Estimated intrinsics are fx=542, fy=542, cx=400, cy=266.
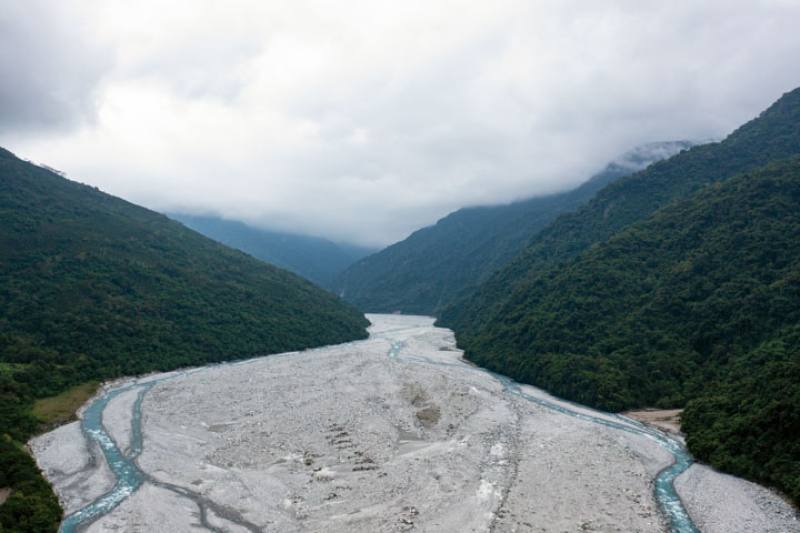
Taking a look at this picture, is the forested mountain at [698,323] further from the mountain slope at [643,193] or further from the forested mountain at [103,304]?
the forested mountain at [103,304]

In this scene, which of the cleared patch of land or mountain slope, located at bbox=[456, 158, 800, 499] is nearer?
mountain slope, located at bbox=[456, 158, 800, 499]

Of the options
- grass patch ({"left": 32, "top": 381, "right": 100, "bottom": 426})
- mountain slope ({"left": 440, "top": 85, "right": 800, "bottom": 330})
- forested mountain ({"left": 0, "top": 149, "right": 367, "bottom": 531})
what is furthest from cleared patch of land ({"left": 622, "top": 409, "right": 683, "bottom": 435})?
mountain slope ({"left": 440, "top": 85, "right": 800, "bottom": 330})

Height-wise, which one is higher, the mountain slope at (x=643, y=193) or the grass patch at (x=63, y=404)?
the mountain slope at (x=643, y=193)

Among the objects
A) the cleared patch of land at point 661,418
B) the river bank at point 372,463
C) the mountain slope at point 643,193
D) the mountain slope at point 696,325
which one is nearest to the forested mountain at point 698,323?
the mountain slope at point 696,325

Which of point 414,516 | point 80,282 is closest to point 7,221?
point 80,282

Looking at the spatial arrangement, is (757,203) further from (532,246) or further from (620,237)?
(532,246)

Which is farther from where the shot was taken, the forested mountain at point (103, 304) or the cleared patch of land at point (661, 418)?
the forested mountain at point (103, 304)

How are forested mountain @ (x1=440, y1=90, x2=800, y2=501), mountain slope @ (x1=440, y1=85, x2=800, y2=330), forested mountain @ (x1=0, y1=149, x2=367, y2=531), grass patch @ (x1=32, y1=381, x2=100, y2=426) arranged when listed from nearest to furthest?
forested mountain @ (x1=440, y1=90, x2=800, y2=501)
grass patch @ (x1=32, y1=381, x2=100, y2=426)
forested mountain @ (x1=0, y1=149, x2=367, y2=531)
mountain slope @ (x1=440, y1=85, x2=800, y2=330)

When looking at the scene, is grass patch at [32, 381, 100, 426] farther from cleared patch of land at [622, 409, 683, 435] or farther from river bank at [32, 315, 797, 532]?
cleared patch of land at [622, 409, 683, 435]
